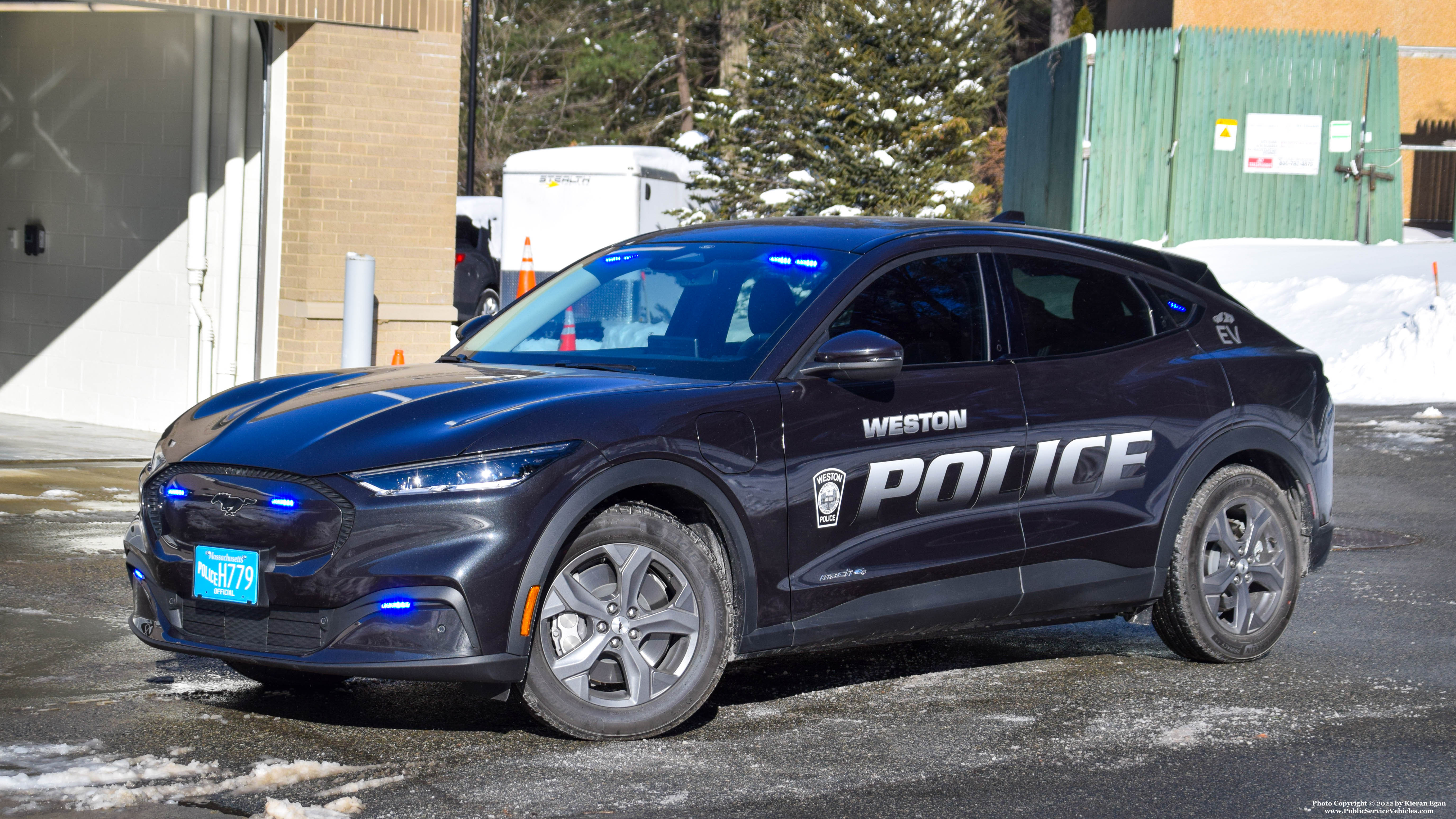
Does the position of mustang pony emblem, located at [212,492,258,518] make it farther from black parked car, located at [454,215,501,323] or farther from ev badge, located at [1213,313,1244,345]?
black parked car, located at [454,215,501,323]

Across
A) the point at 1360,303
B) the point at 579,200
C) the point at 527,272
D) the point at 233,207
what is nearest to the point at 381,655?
the point at 233,207

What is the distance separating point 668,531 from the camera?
16.3 ft

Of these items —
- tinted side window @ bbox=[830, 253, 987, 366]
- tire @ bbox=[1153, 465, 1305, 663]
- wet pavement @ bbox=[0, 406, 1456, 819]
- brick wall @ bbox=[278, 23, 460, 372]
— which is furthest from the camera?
brick wall @ bbox=[278, 23, 460, 372]

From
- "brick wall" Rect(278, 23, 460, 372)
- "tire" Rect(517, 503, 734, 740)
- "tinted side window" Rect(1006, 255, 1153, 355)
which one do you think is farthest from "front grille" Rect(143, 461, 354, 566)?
"brick wall" Rect(278, 23, 460, 372)

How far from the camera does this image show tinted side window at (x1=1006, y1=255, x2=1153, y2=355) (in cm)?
598

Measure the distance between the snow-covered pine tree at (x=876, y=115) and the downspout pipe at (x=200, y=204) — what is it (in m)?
8.78

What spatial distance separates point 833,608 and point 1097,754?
0.92 meters

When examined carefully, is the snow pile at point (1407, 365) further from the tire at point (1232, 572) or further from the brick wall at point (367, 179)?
the tire at point (1232, 572)

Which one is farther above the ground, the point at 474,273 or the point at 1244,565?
the point at 474,273

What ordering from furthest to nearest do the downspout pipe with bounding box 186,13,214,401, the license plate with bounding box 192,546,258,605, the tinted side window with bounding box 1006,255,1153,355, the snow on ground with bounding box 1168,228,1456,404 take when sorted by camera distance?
the snow on ground with bounding box 1168,228,1456,404
the downspout pipe with bounding box 186,13,214,401
the tinted side window with bounding box 1006,255,1153,355
the license plate with bounding box 192,546,258,605

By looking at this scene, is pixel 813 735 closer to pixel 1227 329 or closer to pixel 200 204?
pixel 1227 329

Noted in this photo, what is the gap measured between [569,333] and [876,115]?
1489 cm

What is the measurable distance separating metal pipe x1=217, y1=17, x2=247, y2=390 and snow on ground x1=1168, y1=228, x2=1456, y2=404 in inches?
348

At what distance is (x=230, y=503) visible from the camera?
185 inches
